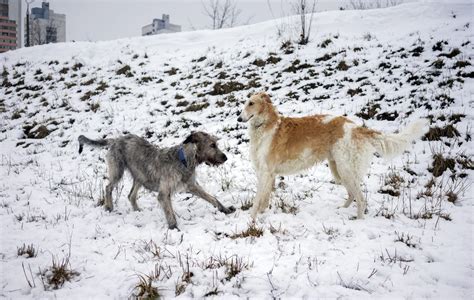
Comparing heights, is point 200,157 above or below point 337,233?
above

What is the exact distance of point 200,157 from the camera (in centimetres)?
516

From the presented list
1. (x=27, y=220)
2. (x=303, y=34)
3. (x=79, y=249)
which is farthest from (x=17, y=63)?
(x=79, y=249)

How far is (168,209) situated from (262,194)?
148 centimetres

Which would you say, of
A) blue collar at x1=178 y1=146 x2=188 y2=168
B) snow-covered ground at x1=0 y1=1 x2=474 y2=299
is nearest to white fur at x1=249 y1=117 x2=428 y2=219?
snow-covered ground at x1=0 y1=1 x2=474 y2=299

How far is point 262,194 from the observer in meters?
4.86

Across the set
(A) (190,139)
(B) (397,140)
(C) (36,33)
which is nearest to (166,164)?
(A) (190,139)

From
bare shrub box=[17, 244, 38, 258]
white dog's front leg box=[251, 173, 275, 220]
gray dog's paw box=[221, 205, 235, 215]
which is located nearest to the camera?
bare shrub box=[17, 244, 38, 258]

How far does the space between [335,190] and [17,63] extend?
2129cm

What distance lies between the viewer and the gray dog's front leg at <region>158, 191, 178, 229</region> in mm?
4570

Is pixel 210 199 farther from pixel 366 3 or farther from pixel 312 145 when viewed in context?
pixel 366 3

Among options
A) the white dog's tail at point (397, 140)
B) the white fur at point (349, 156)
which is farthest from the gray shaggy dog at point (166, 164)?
the white dog's tail at point (397, 140)

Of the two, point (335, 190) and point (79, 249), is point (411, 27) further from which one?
point (79, 249)

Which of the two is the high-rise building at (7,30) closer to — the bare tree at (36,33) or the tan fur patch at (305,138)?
the bare tree at (36,33)

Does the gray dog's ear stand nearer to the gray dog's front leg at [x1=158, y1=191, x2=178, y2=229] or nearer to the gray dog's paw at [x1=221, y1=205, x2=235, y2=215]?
the gray dog's front leg at [x1=158, y1=191, x2=178, y2=229]
